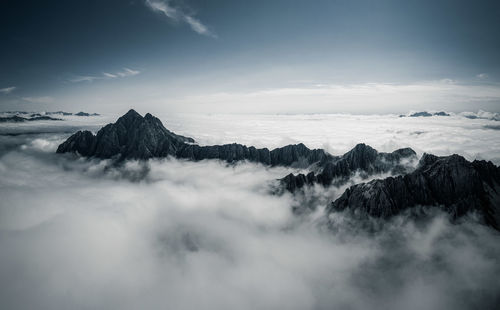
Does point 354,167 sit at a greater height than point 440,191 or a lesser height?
greater

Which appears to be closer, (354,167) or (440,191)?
(440,191)

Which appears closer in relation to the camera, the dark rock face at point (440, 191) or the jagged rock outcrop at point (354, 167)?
the dark rock face at point (440, 191)

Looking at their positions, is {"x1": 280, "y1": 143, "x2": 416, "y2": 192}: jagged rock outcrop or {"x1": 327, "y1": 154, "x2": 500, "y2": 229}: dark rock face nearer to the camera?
{"x1": 327, "y1": 154, "x2": 500, "y2": 229}: dark rock face

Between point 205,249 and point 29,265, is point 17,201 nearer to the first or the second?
point 29,265
